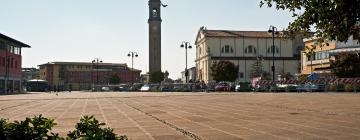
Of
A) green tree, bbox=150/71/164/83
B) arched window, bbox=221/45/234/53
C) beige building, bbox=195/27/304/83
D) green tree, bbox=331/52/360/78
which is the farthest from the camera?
arched window, bbox=221/45/234/53

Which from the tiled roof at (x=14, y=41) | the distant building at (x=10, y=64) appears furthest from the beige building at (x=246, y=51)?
the distant building at (x=10, y=64)

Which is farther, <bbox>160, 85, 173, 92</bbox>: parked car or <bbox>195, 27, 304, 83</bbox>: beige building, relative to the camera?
<bbox>195, 27, 304, 83</bbox>: beige building

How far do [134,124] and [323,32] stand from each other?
607cm

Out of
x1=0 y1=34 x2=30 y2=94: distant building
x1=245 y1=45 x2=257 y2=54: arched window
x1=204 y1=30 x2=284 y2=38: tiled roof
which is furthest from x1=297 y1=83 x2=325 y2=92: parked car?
x1=245 y1=45 x2=257 y2=54: arched window

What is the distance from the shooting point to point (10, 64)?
265ft

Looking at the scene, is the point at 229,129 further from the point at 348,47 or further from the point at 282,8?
the point at 348,47

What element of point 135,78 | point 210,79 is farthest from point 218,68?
point 135,78

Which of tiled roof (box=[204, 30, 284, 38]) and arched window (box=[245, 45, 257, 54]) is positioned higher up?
tiled roof (box=[204, 30, 284, 38])

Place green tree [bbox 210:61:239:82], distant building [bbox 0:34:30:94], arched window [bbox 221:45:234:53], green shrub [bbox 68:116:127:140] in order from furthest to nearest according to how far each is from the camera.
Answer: arched window [bbox 221:45:234:53]
green tree [bbox 210:61:239:82]
distant building [bbox 0:34:30:94]
green shrub [bbox 68:116:127:140]

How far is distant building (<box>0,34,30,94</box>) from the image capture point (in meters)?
75.6

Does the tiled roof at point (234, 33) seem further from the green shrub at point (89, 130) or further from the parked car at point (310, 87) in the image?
the green shrub at point (89, 130)

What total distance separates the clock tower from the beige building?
1257 cm

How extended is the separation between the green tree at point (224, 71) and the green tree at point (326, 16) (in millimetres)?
101602

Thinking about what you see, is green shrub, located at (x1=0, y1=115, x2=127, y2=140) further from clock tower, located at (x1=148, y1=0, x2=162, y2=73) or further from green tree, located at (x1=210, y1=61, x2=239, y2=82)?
clock tower, located at (x1=148, y1=0, x2=162, y2=73)
